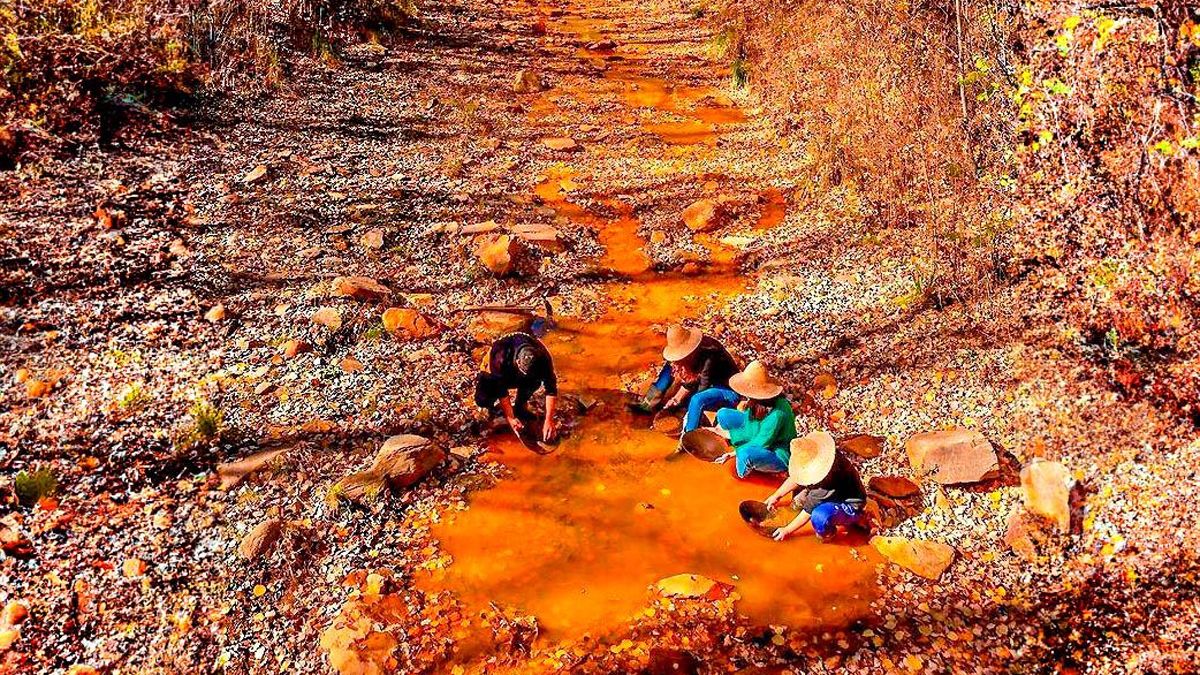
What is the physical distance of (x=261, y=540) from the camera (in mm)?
4316

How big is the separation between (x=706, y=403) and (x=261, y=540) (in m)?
3.03

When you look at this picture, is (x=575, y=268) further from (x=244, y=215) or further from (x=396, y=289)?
(x=244, y=215)

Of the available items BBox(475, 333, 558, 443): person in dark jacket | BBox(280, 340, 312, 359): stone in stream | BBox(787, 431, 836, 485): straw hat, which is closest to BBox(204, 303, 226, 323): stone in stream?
BBox(280, 340, 312, 359): stone in stream

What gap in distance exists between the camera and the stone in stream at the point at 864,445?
16.9 ft

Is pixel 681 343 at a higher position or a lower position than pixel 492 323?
higher

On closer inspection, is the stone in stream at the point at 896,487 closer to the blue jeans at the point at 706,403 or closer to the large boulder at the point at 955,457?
the large boulder at the point at 955,457

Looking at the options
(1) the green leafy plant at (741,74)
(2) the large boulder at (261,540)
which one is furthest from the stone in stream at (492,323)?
(1) the green leafy plant at (741,74)

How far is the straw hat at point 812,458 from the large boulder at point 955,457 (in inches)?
34.3

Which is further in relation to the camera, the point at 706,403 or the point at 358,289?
the point at 358,289

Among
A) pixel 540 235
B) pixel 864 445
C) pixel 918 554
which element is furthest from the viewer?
pixel 540 235

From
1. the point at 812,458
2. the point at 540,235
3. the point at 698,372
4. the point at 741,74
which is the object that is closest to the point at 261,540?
the point at 698,372

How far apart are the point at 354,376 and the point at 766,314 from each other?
3.70 meters

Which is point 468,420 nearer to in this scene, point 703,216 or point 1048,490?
point 1048,490

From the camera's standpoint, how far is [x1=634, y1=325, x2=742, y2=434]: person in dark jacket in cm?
531
